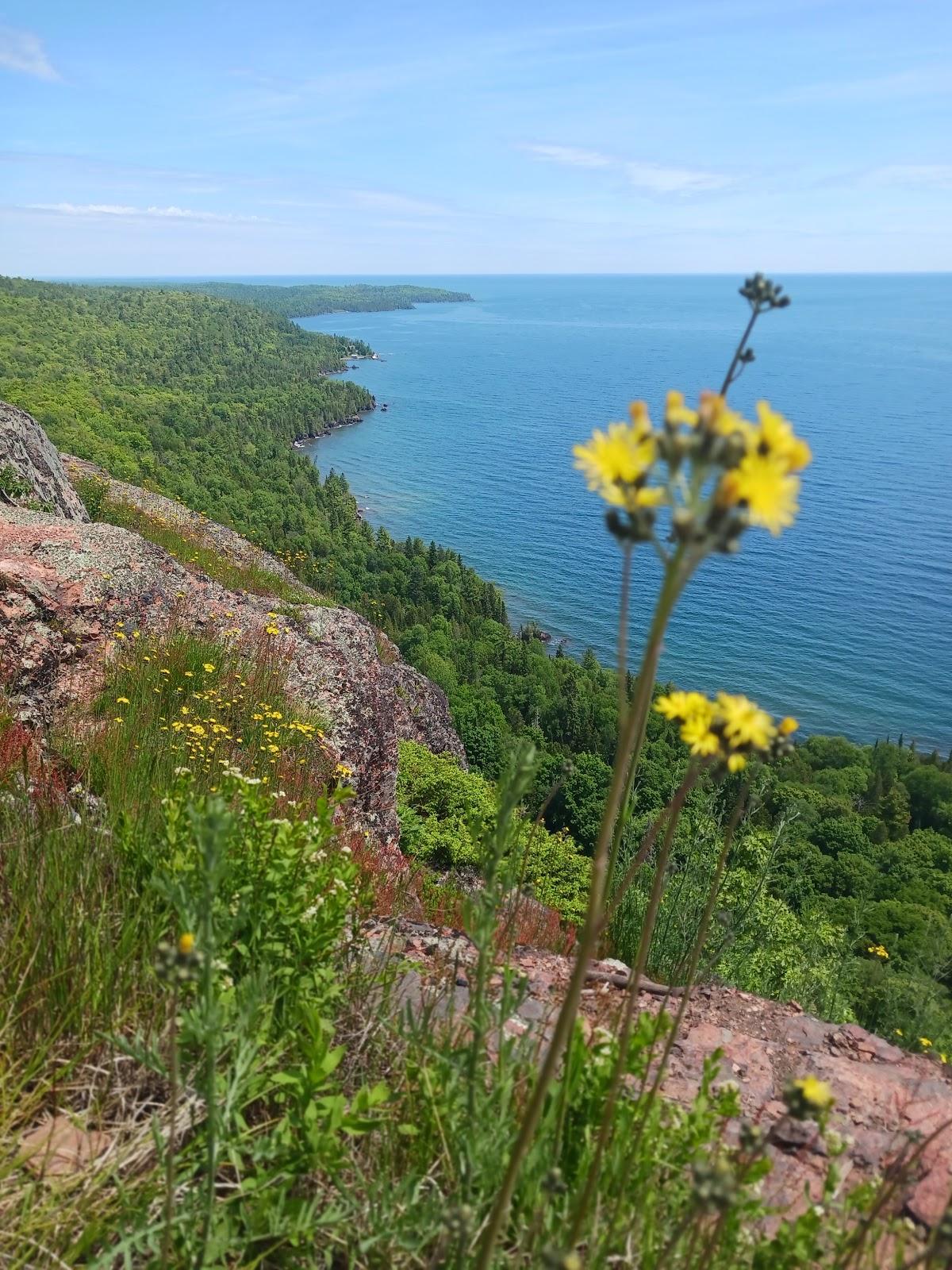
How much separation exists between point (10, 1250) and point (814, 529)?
98043 millimetres

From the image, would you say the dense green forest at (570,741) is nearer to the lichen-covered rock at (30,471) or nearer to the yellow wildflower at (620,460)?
the yellow wildflower at (620,460)

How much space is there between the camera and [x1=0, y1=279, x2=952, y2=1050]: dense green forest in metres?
10.5

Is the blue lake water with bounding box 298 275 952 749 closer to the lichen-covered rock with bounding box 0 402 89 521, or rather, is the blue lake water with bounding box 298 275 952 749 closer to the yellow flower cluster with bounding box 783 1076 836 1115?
the lichen-covered rock with bounding box 0 402 89 521

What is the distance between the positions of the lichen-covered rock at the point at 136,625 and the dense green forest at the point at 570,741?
311 centimetres

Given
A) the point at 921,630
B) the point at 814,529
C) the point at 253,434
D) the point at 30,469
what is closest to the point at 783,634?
the point at 921,630

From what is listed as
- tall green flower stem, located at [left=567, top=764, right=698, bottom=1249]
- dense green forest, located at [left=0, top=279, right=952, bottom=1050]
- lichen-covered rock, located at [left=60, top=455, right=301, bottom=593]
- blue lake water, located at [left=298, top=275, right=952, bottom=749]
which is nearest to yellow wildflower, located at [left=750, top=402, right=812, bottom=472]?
tall green flower stem, located at [left=567, top=764, right=698, bottom=1249]

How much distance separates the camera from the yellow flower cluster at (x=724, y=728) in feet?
6.00

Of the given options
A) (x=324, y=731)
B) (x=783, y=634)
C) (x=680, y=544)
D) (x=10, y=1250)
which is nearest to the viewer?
(x=680, y=544)

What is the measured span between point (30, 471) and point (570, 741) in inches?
1562

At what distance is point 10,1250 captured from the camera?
80.0 inches

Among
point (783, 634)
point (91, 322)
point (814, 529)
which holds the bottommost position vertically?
point (783, 634)

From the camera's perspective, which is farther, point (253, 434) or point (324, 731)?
point (253, 434)

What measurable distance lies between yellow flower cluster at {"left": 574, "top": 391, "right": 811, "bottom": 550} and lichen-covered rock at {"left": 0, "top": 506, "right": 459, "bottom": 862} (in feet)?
22.2

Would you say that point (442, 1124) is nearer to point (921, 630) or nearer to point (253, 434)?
point (921, 630)
